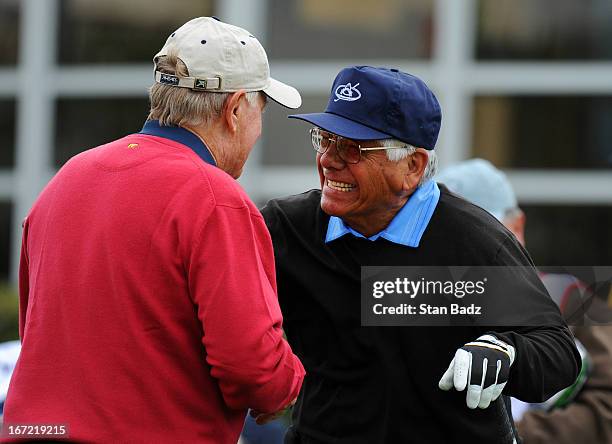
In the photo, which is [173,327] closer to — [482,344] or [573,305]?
[482,344]

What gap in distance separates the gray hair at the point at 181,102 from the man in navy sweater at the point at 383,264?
38 centimetres

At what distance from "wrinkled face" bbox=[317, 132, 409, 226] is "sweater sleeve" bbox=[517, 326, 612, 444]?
1.22 metres

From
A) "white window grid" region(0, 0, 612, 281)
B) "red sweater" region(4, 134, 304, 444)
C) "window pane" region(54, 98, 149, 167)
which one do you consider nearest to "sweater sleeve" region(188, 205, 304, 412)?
"red sweater" region(4, 134, 304, 444)

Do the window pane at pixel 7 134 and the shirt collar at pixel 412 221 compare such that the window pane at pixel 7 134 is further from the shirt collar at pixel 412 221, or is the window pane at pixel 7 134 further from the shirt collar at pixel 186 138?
the shirt collar at pixel 186 138

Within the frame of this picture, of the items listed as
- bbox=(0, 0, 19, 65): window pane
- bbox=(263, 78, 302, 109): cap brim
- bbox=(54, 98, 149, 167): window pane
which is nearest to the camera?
bbox=(263, 78, 302, 109): cap brim

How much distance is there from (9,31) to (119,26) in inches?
39.0

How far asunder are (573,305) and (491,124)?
4.79 metres

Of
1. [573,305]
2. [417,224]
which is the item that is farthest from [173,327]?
[573,305]

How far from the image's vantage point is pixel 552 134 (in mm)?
8281

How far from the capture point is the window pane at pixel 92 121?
8891mm

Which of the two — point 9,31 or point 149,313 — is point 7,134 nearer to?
point 9,31

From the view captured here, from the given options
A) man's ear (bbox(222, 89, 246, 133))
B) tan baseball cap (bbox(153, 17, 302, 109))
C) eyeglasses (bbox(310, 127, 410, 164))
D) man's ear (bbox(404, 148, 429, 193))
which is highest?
tan baseball cap (bbox(153, 17, 302, 109))

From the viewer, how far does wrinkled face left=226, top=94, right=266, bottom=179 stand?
2.88 metres

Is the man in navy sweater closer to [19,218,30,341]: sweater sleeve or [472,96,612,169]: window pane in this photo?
[19,218,30,341]: sweater sleeve
